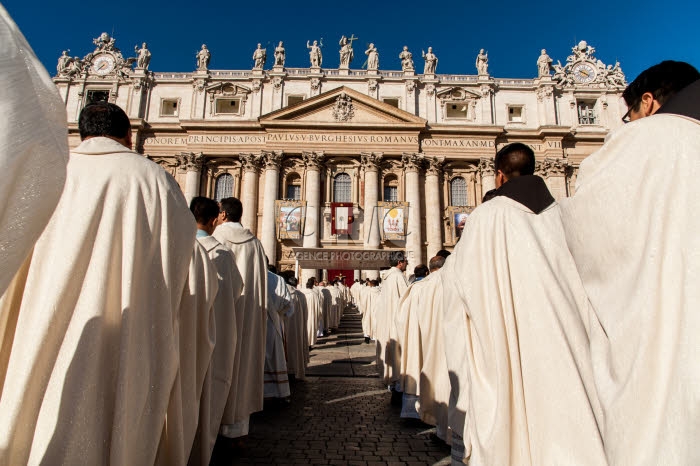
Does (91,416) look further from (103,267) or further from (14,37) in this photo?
(14,37)

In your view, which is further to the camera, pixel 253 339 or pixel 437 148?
pixel 437 148

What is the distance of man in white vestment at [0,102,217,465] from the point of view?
1.65 m

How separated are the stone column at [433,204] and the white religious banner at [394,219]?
8.62ft

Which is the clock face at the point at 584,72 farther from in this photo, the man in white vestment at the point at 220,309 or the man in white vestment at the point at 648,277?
the man in white vestment at the point at 648,277

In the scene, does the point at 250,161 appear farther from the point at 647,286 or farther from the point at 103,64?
the point at 647,286

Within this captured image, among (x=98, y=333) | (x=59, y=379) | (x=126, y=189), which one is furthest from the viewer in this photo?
(x=126, y=189)

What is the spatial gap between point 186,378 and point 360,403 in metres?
3.48

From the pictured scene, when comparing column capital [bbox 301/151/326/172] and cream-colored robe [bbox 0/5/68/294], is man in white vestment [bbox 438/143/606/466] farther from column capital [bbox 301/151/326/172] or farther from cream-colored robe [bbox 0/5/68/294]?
column capital [bbox 301/151/326/172]

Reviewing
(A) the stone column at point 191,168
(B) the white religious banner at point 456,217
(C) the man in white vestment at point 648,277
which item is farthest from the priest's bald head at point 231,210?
(A) the stone column at point 191,168

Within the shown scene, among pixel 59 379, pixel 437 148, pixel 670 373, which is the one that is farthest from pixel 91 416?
pixel 437 148

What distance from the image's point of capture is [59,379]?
1.70 metres

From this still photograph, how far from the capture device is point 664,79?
5.65 feet

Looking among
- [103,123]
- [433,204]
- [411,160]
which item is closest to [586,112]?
[433,204]

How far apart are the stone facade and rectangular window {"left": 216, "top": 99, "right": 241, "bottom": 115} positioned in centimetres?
7
